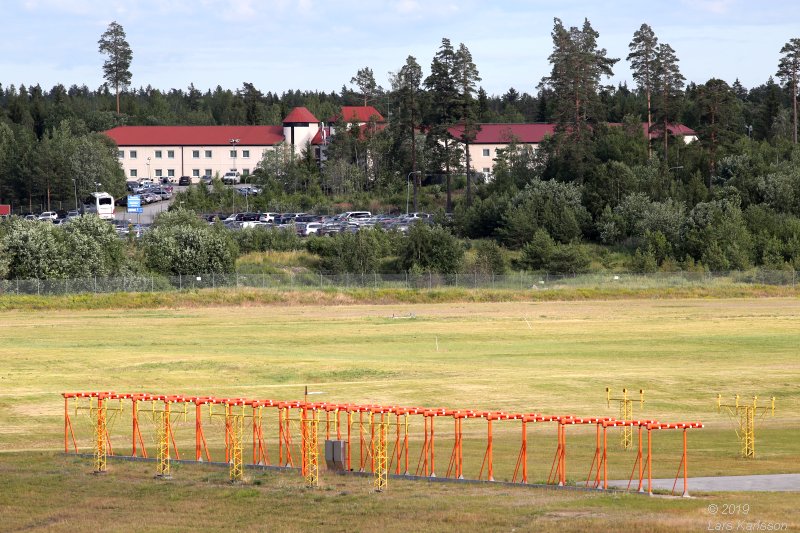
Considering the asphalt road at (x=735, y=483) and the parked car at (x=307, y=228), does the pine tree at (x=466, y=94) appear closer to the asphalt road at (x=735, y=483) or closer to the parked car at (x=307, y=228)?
the parked car at (x=307, y=228)

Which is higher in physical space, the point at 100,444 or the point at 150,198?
the point at 150,198

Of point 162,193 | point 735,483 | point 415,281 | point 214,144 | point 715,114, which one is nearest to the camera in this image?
point 735,483

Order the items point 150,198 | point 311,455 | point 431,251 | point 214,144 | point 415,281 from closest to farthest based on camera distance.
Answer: point 311,455
point 415,281
point 431,251
point 150,198
point 214,144

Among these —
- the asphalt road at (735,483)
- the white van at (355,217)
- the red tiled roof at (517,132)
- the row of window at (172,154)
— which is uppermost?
the red tiled roof at (517,132)

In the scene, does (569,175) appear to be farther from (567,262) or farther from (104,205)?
(104,205)

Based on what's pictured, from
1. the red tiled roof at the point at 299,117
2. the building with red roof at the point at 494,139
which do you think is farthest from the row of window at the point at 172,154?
the building with red roof at the point at 494,139

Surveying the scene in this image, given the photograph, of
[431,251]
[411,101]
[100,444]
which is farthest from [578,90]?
[100,444]

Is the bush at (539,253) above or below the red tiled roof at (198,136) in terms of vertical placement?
below

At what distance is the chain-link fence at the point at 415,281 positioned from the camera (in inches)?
3664

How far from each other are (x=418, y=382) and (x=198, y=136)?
155m

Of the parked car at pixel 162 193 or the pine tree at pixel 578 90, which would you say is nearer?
the pine tree at pixel 578 90

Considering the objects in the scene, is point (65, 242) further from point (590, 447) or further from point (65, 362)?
point (590, 447)

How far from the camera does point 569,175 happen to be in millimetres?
142875

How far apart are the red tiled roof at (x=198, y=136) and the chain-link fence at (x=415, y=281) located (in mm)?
94794
